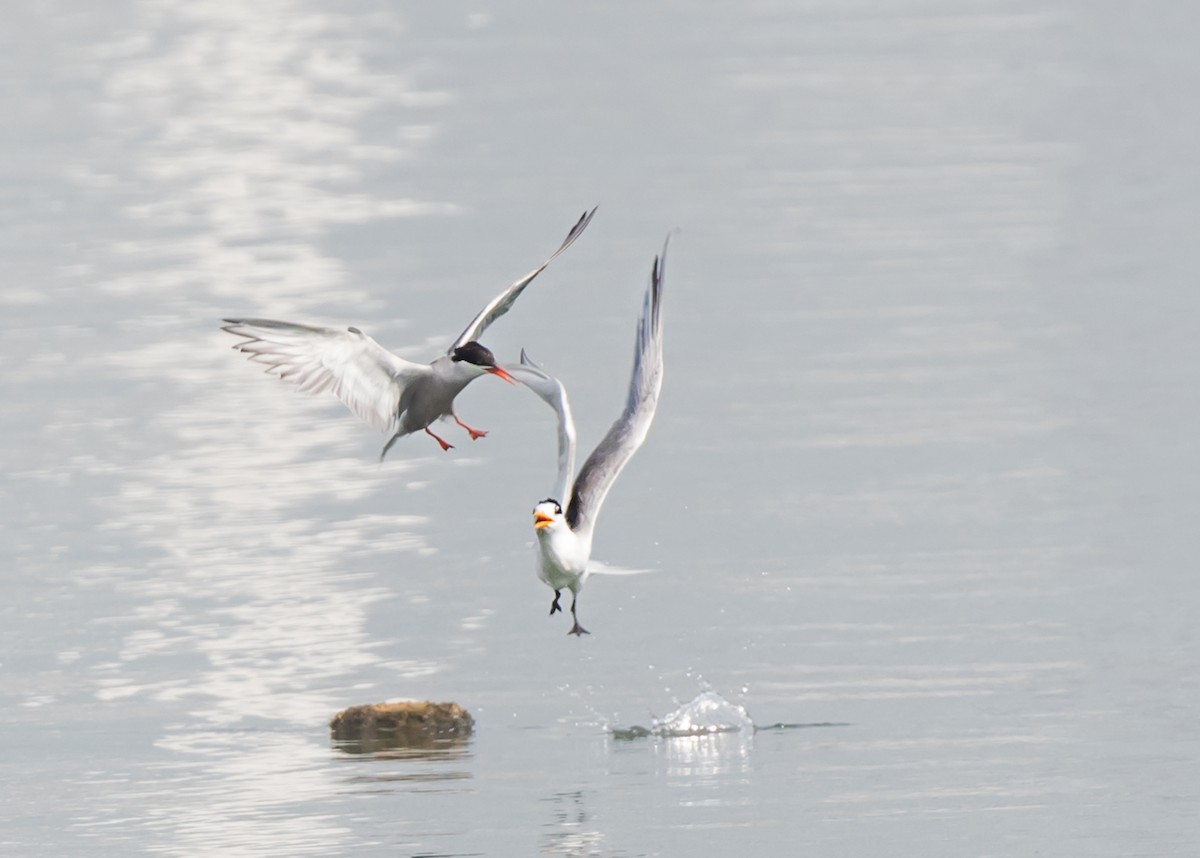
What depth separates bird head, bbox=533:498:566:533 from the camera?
15273mm

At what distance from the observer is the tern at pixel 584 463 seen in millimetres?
15469

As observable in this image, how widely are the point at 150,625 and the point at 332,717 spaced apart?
2.81 m

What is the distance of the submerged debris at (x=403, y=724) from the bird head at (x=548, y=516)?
111 centimetres

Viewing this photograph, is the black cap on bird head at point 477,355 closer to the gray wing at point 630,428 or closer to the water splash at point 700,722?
the gray wing at point 630,428

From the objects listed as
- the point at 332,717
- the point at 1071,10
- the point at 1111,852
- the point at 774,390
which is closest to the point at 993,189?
the point at 774,390

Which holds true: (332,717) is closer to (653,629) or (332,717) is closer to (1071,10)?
(653,629)

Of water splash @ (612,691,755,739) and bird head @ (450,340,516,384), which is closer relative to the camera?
water splash @ (612,691,755,739)

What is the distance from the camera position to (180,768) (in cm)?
1528

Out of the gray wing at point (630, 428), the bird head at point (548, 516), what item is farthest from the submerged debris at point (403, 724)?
the gray wing at point (630, 428)

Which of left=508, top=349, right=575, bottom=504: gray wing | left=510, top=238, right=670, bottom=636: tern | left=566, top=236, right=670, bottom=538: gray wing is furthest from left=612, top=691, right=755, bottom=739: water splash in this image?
left=508, top=349, right=575, bottom=504: gray wing

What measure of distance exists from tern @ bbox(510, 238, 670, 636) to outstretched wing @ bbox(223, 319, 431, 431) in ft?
2.62

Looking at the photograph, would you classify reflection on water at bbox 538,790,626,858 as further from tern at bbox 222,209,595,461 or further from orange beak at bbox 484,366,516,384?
tern at bbox 222,209,595,461

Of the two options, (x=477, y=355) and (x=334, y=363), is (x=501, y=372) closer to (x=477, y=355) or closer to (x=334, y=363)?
(x=477, y=355)

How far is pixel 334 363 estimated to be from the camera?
1625 cm
